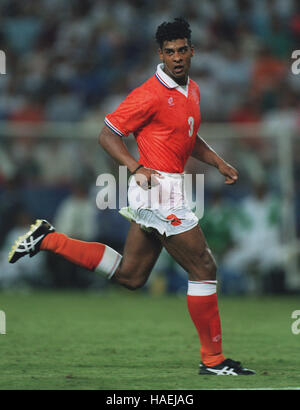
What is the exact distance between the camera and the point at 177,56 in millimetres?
5824

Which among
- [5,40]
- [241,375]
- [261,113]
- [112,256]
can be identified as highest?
[5,40]

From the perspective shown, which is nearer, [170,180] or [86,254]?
[170,180]

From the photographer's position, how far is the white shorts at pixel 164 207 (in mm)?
5754

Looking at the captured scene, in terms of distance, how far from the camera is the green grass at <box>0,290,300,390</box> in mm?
5359

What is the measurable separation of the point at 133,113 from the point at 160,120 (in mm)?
207

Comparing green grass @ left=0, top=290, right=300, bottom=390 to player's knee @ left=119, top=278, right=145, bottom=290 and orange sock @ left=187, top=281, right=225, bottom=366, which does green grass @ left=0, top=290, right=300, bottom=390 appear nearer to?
orange sock @ left=187, top=281, right=225, bottom=366

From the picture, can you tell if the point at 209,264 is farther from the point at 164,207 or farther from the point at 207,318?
the point at 164,207

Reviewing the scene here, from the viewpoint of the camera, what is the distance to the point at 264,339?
25.8 ft

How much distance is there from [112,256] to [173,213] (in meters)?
0.65

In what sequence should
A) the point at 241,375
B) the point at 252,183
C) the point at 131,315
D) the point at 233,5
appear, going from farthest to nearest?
1. the point at 233,5
2. the point at 252,183
3. the point at 131,315
4. the point at 241,375

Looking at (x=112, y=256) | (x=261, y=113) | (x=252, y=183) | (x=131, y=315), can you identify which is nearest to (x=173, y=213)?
(x=112, y=256)

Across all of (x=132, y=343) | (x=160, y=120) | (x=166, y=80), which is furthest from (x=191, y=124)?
(x=132, y=343)

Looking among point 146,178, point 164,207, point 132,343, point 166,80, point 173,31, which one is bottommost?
point 132,343

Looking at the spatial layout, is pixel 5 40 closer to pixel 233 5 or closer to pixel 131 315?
pixel 233 5
